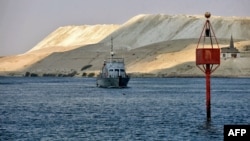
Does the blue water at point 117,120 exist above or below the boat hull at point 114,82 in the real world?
below

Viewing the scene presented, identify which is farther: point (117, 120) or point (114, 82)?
point (114, 82)

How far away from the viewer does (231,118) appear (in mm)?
69688

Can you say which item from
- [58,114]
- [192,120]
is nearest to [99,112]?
[58,114]

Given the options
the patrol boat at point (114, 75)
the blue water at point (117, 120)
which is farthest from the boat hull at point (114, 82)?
the blue water at point (117, 120)

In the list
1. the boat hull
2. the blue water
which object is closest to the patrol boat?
the boat hull

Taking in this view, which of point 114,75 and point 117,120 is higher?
point 114,75

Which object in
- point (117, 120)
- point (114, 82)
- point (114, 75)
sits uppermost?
point (114, 75)

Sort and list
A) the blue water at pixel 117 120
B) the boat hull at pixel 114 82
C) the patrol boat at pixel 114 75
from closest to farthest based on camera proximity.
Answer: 1. the blue water at pixel 117 120
2. the patrol boat at pixel 114 75
3. the boat hull at pixel 114 82

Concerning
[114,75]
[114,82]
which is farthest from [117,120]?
[114,82]

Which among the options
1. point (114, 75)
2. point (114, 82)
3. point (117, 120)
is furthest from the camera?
point (114, 82)

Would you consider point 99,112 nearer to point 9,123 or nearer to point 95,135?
point 9,123

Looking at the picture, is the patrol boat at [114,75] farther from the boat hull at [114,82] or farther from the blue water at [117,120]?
the blue water at [117,120]

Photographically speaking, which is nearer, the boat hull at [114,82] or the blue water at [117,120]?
the blue water at [117,120]

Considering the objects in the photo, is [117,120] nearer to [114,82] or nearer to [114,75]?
[114,75]
